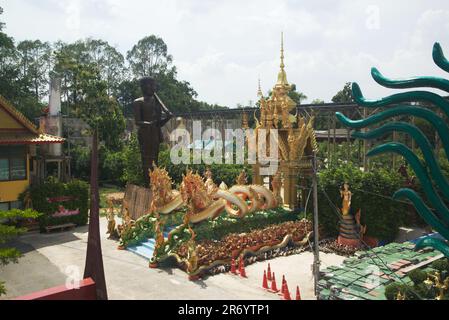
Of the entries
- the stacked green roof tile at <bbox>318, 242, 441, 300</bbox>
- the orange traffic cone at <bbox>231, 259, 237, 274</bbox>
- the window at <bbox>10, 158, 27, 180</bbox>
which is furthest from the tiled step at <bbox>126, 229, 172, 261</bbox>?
the window at <bbox>10, 158, 27, 180</bbox>

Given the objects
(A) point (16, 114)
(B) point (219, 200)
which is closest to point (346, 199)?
(B) point (219, 200)

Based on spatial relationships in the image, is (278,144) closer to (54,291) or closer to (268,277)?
(268,277)

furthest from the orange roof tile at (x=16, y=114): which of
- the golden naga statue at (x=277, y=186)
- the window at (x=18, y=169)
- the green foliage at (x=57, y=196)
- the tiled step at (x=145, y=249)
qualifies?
the golden naga statue at (x=277, y=186)

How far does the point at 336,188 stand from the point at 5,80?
38.1 metres

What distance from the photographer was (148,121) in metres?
18.4

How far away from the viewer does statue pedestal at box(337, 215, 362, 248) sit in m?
15.1

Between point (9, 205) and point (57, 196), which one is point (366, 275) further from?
point (9, 205)

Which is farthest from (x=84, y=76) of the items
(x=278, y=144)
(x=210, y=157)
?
(x=278, y=144)

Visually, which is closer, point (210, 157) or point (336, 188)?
point (336, 188)

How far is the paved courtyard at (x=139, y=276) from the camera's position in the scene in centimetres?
1147

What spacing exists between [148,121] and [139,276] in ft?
25.8

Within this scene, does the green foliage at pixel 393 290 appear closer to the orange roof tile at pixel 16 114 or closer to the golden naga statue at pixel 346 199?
the golden naga statue at pixel 346 199

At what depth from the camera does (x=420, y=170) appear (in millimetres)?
8156

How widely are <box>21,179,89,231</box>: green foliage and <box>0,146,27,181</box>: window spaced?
37.1 inches
